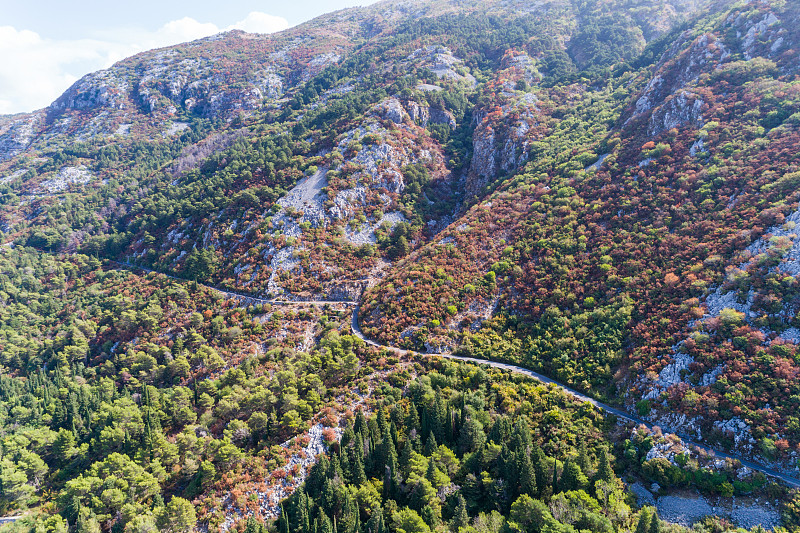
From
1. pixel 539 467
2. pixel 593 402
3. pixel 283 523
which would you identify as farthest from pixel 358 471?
pixel 593 402

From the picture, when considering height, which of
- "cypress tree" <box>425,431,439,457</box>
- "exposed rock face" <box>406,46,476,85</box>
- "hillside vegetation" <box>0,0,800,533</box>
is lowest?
"cypress tree" <box>425,431,439,457</box>

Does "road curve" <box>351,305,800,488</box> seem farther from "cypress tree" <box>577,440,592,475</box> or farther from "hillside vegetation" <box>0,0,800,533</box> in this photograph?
"cypress tree" <box>577,440,592,475</box>

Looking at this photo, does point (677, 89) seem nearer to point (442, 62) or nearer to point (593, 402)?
point (593, 402)

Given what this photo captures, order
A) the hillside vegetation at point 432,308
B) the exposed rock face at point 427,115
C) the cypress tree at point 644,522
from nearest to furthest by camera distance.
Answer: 1. the cypress tree at point 644,522
2. the hillside vegetation at point 432,308
3. the exposed rock face at point 427,115

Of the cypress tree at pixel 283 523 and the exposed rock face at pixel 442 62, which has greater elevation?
the exposed rock face at pixel 442 62

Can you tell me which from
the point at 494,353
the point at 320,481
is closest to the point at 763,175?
the point at 494,353

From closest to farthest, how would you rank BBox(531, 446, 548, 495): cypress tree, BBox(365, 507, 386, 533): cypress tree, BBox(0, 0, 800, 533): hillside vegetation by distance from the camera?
BBox(365, 507, 386, 533): cypress tree, BBox(531, 446, 548, 495): cypress tree, BBox(0, 0, 800, 533): hillside vegetation

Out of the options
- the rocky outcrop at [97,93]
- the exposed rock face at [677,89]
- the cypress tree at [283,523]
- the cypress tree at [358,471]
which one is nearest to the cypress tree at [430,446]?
the cypress tree at [358,471]

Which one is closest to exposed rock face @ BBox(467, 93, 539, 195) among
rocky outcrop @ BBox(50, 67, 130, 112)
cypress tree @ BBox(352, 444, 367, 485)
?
cypress tree @ BBox(352, 444, 367, 485)

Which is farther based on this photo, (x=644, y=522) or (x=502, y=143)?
(x=502, y=143)

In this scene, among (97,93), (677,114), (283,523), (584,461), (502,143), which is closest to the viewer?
(584,461)

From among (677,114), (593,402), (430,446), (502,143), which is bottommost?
(593,402)

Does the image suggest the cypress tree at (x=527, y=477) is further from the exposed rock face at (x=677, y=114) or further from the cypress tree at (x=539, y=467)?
the exposed rock face at (x=677, y=114)
